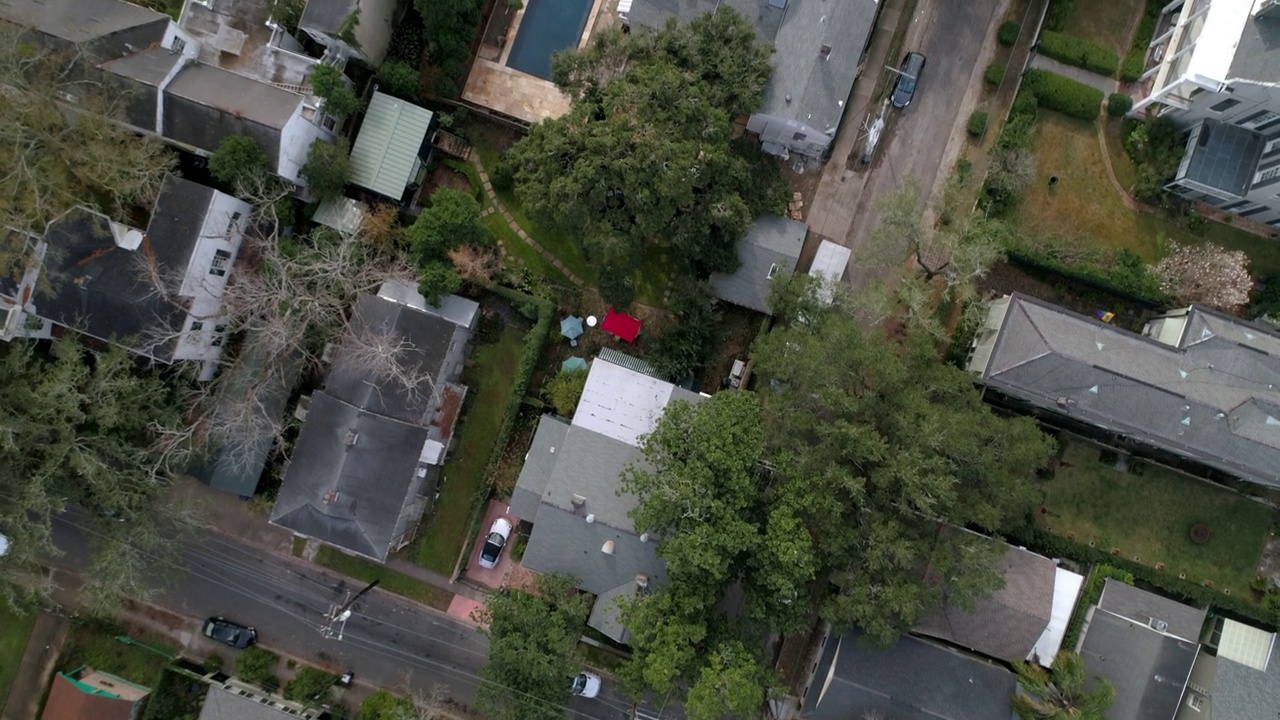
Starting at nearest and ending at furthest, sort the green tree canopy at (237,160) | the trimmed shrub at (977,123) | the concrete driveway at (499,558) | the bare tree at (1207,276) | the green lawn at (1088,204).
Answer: the green tree canopy at (237,160), the bare tree at (1207,276), the trimmed shrub at (977,123), the green lawn at (1088,204), the concrete driveway at (499,558)

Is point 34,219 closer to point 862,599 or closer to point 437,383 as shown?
point 437,383

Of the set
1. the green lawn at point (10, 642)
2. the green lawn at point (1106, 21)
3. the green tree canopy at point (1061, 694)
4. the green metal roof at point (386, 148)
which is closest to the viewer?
the green tree canopy at point (1061, 694)

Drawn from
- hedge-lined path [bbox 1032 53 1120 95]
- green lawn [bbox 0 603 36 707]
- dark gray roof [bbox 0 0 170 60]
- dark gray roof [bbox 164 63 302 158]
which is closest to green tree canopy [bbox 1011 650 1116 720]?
hedge-lined path [bbox 1032 53 1120 95]

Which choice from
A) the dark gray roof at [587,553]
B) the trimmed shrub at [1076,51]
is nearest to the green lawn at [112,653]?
the dark gray roof at [587,553]

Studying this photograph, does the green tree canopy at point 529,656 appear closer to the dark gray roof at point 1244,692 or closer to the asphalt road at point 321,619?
the asphalt road at point 321,619

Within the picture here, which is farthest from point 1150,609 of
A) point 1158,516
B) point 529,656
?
point 529,656

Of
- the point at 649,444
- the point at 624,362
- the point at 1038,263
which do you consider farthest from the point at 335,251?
the point at 1038,263

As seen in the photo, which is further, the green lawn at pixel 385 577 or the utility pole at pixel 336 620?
the green lawn at pixel 385 577
